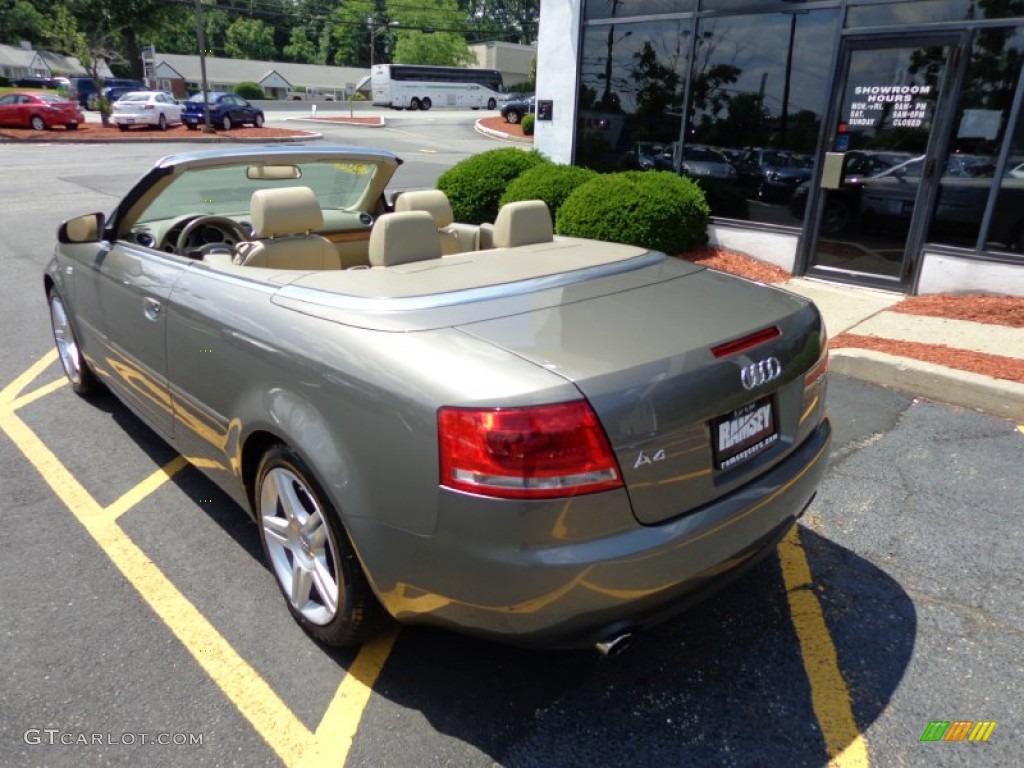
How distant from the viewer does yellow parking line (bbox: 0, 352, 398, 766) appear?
220cm

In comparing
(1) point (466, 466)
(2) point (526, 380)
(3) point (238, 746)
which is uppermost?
(2) point (526, 380)

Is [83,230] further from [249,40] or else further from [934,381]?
[249,40]

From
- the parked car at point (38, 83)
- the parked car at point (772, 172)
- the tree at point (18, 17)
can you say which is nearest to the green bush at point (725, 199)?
the parked car at point (772, 172)

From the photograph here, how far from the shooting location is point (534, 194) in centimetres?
908

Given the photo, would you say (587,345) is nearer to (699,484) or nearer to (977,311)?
(699,484)

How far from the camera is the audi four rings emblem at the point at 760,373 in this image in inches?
86.5

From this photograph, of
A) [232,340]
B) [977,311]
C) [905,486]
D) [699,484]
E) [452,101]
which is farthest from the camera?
[452,101]

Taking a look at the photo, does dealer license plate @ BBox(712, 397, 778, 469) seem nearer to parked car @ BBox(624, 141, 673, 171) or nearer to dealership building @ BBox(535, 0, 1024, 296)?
dealership building @ BBox(535, 0, 1024, 296)

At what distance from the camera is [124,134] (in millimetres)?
28250

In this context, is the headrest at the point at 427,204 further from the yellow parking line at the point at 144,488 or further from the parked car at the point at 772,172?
the parked car at the point at 772,172

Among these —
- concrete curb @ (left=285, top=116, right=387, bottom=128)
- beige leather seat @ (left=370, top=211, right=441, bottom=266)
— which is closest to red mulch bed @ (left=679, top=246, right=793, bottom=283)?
beige leather seat @ (left=370, top=211, right=441, bottom=266)

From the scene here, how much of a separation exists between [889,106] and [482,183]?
4.77 meters

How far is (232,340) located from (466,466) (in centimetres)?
122

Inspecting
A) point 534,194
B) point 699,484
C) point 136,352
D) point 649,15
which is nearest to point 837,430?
point 699,484
